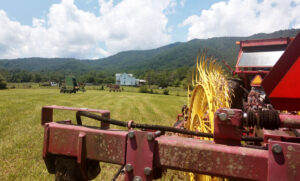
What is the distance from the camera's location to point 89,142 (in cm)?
122

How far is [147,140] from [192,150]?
254 mm

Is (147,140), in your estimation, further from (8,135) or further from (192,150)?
(8,135)

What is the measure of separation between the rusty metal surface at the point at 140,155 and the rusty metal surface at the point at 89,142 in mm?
51

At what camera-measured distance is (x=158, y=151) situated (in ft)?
3.63

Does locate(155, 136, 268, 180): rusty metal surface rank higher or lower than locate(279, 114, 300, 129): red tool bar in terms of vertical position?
lower

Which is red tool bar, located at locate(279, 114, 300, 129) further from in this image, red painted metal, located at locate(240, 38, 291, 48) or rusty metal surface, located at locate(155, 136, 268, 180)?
red painted metal, located at locate(240, 38, 291, 48)

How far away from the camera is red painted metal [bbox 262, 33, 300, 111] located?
3.36 feet

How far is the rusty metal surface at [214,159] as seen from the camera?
0.94m

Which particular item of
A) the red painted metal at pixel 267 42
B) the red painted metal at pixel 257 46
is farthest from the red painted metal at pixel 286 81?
the red painted metal at pixel 267 42

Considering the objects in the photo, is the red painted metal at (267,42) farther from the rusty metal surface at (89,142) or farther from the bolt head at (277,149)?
the rusty metal surface at (89,142)

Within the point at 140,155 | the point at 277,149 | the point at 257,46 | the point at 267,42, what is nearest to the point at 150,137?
the point at 140,155

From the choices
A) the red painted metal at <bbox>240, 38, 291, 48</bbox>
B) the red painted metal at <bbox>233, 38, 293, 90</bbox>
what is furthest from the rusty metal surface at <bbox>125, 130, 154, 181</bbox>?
the red painted metal at <bbox>240, 38, 291, 48</bbox>

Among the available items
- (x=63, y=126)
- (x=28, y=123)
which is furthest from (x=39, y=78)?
(x=63, y=126)

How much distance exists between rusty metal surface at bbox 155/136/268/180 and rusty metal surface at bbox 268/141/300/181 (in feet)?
0.11
